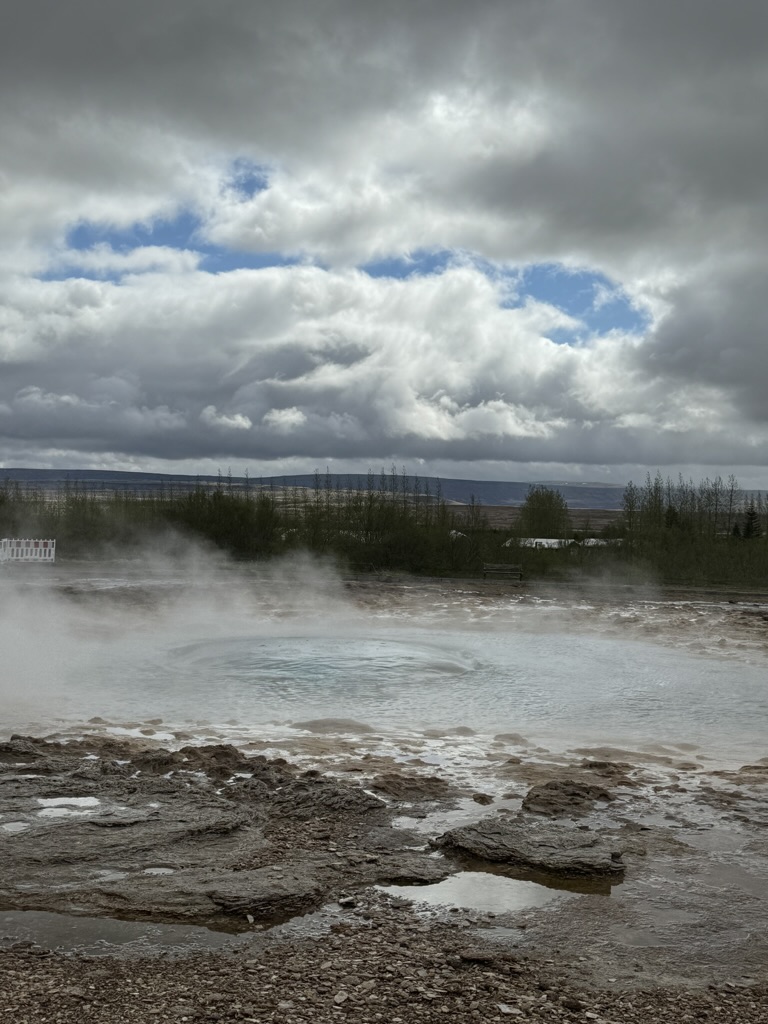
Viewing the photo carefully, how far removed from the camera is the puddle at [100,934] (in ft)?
13.1

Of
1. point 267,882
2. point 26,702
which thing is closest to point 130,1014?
point 267,882

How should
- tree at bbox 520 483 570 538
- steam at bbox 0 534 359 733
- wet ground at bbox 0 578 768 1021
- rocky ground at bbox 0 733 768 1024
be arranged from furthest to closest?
1. tree at bbox 520 483 570 538
2. steam at bbox 0 534 359 733
3. wet ground at bbox 0 578 768 1021
4. rocky ground at bbox 0 733 768 1024

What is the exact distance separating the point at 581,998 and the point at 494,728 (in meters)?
5.06

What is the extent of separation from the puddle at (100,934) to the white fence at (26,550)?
23.5 m

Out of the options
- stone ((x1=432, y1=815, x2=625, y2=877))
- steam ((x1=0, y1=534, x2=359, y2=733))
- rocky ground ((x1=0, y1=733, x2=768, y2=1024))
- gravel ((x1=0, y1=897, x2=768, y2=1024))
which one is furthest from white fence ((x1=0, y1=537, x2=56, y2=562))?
gravel ((x1=0, y1=897, x2=768, y2=1024))

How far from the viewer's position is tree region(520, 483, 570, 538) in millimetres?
55094

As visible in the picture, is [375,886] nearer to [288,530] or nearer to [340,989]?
[340,989]

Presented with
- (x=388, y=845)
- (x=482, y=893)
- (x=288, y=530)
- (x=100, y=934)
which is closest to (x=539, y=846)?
(x=482, y=893)

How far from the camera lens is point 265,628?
15.2m

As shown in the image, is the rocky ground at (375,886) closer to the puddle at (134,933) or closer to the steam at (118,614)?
the puddle at (134,933)

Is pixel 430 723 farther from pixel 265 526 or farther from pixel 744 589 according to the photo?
pixel 265 526

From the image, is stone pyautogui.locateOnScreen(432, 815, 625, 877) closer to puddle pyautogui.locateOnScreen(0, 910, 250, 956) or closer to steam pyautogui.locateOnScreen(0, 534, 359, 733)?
puddle pyautogui.locateOnScreen(0, 910, 250, 956)

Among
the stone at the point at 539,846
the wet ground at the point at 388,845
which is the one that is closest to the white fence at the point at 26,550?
the wet ground at the point at 388,845

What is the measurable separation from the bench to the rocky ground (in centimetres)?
1884
